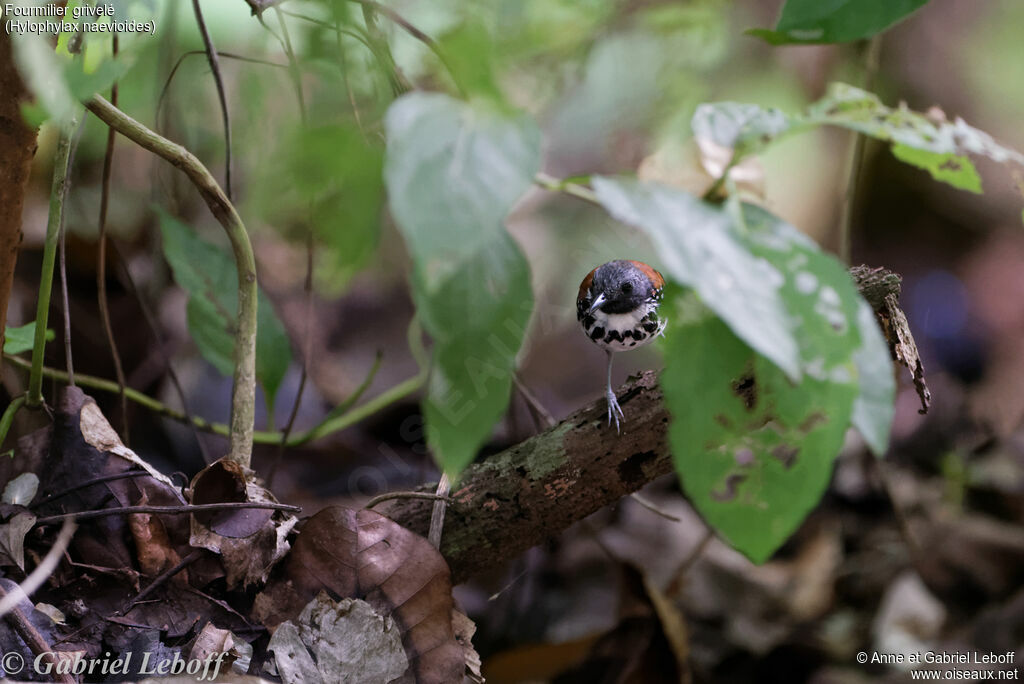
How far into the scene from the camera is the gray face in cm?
127

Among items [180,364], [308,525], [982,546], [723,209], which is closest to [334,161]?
[723,209]

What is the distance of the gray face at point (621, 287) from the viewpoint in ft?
4.17

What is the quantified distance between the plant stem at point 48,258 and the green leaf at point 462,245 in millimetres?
806

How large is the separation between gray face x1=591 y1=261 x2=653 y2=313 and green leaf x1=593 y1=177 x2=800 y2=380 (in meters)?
0.58

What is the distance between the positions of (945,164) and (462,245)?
2.25 ft

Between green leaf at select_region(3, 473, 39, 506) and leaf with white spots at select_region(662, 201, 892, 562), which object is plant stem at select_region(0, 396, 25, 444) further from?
leaf with white spots at select_region(662, 201, 892, 562)

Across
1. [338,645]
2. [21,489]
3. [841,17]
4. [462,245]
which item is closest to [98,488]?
[21,489]

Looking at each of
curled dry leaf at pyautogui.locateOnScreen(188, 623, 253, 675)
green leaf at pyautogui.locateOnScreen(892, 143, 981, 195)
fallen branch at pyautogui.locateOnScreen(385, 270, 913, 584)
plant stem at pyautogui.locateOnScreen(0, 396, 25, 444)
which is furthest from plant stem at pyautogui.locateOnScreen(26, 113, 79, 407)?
green leaf at pyautogui.locateOnScreen(892, 143, 981, 195)

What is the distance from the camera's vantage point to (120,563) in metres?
1.18

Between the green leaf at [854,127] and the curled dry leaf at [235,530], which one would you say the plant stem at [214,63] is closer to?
the curled dry leaf at [235,530]

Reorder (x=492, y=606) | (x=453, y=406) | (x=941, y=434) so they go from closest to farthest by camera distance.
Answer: (x=453, y=406) < (x=492, y=606) < (x=941, y=434)

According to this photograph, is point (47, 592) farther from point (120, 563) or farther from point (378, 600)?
point (378, 600)

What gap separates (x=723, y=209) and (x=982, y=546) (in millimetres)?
2469

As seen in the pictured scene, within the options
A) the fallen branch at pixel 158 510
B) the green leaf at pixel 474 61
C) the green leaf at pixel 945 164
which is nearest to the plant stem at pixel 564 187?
the green leaf at pixel 474 61
